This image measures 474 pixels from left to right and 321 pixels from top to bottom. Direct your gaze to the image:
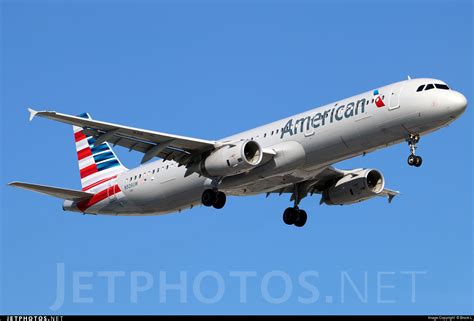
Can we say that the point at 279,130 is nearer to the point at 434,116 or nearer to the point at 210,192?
the point at 210,192

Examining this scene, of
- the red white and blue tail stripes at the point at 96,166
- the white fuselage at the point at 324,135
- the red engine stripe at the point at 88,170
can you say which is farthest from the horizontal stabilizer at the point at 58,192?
the white fuselage at the point at 324,135

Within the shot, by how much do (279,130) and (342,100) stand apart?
3361mm

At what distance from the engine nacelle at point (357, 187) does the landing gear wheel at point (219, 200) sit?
→ 7.13 meters

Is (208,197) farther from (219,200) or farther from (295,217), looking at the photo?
(295,217)

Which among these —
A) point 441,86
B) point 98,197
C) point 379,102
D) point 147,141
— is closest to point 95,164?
point 98,197

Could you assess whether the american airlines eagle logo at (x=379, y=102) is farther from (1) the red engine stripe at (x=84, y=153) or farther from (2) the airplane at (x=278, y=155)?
(1) the red engine stripe at (x=84, y=153)

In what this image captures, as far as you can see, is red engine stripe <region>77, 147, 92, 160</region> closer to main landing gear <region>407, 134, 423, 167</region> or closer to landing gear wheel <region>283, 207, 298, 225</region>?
landing gear wheel <region>283, 207, 298, 225</region>

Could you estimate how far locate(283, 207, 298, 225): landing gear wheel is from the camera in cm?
5462

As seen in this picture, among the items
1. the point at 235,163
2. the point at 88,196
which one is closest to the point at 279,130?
the point at 235,163

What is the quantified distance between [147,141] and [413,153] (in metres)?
12.5

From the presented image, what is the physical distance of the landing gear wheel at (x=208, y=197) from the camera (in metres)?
49.7

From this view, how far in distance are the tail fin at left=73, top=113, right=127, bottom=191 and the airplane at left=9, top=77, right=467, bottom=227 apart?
36 cm

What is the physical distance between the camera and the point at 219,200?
163 ft

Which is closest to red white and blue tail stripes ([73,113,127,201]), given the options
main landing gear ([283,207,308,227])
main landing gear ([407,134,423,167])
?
main landing gear ([283,207,308,227])
